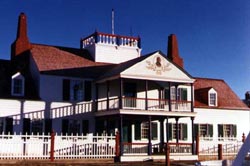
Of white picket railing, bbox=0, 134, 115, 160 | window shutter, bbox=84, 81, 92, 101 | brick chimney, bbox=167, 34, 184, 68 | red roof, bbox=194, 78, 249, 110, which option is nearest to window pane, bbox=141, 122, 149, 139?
window shutter, bbox=84, 81, 92, 101

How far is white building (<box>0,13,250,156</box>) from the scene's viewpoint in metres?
29.2

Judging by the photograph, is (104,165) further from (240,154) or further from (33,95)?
(240,154)

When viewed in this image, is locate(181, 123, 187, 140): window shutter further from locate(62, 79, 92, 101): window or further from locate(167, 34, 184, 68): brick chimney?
locate(62, 79, 92, 101): window

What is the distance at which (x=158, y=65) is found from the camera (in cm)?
3034

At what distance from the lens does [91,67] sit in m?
33.4

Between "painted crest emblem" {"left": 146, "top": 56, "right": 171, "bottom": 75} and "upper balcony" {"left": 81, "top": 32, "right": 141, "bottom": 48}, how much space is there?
5938 millimetres

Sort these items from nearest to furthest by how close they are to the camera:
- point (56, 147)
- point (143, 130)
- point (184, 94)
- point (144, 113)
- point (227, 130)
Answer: point (56, 147), point (144, 113), point (143, 130), point (184, 94), point (227, 130)

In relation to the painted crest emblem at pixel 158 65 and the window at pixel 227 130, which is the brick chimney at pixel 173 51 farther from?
the painted crest emblem at pixel 158 65

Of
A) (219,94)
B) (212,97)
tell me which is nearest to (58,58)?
(212,97)

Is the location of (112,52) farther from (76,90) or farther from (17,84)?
(17,84)

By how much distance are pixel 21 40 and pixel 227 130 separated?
60.1ft

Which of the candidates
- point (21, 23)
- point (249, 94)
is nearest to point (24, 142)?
point (21, 23)

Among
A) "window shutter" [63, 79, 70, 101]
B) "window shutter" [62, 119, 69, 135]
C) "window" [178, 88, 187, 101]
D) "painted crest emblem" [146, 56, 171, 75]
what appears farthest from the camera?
"window" [178, 88, 187, 101]

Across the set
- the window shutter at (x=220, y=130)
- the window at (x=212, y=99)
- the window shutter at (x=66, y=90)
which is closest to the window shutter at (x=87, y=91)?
the window shutter at (x=66, y=90)
